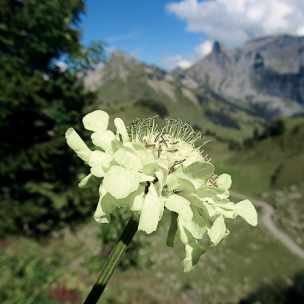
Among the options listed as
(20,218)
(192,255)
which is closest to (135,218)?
(192,255)

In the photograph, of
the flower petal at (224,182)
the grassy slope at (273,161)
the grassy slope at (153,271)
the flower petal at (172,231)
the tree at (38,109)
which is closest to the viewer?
the flower petal at (172,231)

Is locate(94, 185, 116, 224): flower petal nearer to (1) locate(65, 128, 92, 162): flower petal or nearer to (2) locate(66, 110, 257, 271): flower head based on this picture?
(2) locate(66, 110, 257, 271): flower head

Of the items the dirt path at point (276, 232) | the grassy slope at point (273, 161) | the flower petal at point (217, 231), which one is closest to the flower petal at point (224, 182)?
the flower petal at point (217, 231)

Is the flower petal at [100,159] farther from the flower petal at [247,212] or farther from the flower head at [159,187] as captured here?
the flower petal at [247,212]

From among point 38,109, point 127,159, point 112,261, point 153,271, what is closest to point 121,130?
point 127,159

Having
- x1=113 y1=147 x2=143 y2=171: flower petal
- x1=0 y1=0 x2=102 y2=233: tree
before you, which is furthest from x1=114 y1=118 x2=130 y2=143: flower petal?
x1=0 y1=0 x2=102 y2=233: tree
